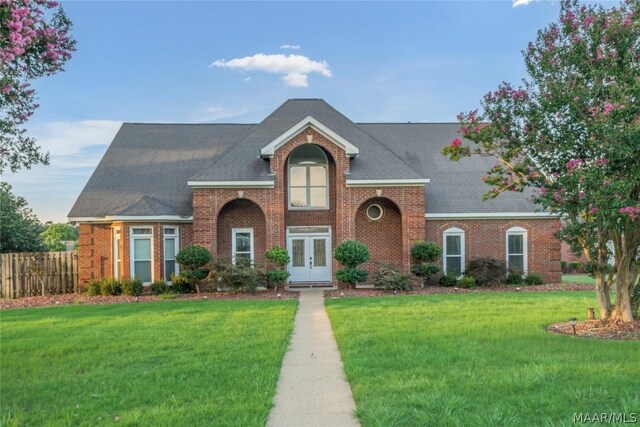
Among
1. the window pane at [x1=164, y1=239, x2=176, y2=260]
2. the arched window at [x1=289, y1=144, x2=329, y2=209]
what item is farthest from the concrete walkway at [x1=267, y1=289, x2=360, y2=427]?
the window pane at [x1=164, y1=239, x2=176, y2=260]

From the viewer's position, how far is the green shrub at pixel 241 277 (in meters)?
16.6

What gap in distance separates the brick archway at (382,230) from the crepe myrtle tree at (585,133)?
9110 mm

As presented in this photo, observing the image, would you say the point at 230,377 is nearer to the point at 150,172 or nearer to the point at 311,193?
the point at 311,193

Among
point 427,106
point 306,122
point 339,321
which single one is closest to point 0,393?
point 339,321

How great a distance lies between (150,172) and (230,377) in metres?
16.6

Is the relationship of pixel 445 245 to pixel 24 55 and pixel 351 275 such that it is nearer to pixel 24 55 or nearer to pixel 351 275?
pixel 351 275

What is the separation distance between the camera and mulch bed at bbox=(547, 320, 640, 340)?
8555 mm

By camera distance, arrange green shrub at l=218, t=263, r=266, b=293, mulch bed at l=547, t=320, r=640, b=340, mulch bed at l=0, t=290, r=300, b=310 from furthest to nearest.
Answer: green shrub at l=218, t=263, r=266, b=293
mulch bed at l=0, t=290, r=300, b=310
mulch bed at l=547, t=320, r=640, b=340

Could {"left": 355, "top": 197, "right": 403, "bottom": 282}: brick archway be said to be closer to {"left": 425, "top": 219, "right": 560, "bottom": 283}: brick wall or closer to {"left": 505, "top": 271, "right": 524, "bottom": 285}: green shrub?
{"left": 425, "top": 219, "right": 560, "bottom": 283}: brick wall

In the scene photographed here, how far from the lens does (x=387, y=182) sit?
1803 centimetres

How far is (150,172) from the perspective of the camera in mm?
20906

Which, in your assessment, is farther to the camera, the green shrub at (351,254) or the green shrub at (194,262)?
the green shrub at (351,254)

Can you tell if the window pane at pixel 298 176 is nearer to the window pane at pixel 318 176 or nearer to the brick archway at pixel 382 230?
the window pane at pixel 318 176

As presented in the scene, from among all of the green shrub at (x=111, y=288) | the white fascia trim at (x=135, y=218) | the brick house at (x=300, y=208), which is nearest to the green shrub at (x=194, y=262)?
the brick house at (x=300, y=208)
